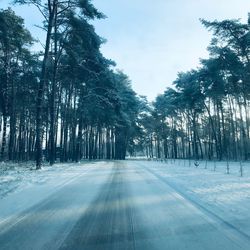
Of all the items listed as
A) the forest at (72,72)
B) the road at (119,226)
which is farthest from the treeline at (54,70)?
the road at (119,226)

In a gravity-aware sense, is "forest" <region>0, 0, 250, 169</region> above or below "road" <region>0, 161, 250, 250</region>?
above

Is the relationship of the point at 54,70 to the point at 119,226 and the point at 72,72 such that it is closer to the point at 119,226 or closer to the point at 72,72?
the point at 72,72

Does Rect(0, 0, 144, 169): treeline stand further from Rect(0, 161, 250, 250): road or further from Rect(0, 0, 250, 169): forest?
Rect(0, 161, 250, 250): road

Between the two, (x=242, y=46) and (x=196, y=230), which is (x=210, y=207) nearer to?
(x=196, y=230)

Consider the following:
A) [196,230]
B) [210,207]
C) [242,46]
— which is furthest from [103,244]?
[242,46]

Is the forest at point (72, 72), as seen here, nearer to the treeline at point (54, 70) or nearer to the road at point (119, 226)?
the treeline at point (54, 70)

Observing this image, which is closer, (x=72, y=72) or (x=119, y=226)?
(x=119, y=226)

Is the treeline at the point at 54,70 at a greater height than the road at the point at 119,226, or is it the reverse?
the treeline at the point at 54,70

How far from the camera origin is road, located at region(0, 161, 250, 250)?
17.6 ft

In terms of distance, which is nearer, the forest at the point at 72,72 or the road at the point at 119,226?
the road at the point at 119,226

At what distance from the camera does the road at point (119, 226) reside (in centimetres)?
535

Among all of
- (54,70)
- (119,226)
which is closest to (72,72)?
(54,70)

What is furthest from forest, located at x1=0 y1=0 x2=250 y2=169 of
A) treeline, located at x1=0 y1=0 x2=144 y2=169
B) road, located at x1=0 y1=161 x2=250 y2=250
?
road, located at x1=0 y1=161 x2=250 y2=250

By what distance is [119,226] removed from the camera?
21.6 feet
